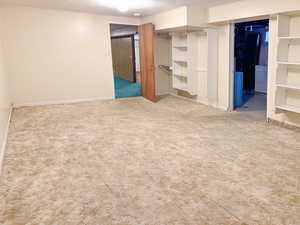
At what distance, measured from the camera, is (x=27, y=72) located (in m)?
6.45

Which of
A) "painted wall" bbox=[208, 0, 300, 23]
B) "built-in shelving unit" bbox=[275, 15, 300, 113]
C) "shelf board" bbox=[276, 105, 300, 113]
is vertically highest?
"painted wall" bbox=[208, 0, 300, 23]

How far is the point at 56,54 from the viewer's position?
6.70 meters

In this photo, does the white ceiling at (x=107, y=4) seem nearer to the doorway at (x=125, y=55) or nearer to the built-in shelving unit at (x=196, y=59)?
the built-in shelving unit at (x=196, y=59)

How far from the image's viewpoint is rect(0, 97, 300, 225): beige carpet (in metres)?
2.17

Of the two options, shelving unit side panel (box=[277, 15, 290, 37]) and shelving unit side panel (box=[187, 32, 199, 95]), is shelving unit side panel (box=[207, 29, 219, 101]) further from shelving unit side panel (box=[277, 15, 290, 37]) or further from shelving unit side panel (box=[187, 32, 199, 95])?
shelving unit side panel (box=[277, 15, 290, 37])

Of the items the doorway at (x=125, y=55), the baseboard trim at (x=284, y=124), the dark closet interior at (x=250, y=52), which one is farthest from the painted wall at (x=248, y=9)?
the doorway at (x=125, y=55)

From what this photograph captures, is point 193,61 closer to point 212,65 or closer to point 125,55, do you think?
point 212,65

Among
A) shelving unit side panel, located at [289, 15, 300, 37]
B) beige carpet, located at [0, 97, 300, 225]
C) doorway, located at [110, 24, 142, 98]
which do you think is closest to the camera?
beige carpet, located at [0, 97, 300, 225]

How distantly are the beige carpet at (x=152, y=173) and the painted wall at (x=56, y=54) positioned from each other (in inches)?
72.4

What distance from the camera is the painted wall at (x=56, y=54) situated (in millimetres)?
6262

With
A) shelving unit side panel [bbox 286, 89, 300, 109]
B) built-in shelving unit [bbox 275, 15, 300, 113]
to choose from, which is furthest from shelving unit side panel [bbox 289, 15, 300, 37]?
shelving unit side panel [bbox 286, 89, 300, 109]

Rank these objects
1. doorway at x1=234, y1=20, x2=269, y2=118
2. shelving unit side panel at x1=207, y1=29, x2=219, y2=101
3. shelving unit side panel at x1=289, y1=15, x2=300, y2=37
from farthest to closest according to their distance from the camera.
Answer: doorway at x1=234, y1=20, x2=269, y2=118 → shelving unit side panel at x1=207, y1=29, x2=219, y2=101 → shelving unit side panel at x1=289, y1=15, x2=300, y2=37

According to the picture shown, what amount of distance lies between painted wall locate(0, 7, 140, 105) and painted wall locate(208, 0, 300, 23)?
9.34ft

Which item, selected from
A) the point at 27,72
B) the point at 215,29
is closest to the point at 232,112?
the point at 215,29
